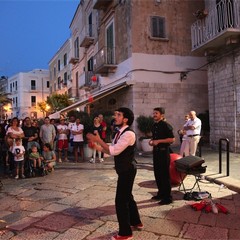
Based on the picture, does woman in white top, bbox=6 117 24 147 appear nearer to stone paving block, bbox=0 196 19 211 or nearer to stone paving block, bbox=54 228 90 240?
stone paving block, bbox=0 196 19 211

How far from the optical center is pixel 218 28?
483 inches

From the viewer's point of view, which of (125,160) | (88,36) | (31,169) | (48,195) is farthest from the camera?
(88,36)

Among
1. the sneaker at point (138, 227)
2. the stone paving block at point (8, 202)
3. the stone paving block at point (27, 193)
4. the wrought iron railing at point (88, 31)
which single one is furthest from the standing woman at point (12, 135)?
the wrought iron railing at point (88, 31)

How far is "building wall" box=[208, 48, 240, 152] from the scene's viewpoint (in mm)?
11961

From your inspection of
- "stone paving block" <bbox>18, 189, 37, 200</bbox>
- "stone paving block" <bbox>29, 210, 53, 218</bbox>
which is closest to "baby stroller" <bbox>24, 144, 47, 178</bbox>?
"stone paving block" <bbox>18, 189, 37, 200</bbox>

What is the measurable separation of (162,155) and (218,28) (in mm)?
8315

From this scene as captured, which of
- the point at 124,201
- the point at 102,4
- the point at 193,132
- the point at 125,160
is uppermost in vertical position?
the point at 102,4

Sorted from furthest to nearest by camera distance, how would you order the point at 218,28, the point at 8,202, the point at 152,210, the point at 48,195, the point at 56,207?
the point at 218,28 < the point at 48,195 < the point at 8,202 < the point at 56,207 < the point at 152,210

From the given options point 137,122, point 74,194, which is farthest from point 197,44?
point 74,194

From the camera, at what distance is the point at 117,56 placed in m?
16.7

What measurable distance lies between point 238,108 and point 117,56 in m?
7.32

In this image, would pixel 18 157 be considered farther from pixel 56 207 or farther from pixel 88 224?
pixel 88 224

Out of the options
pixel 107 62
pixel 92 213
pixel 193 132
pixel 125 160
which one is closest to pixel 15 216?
pixel 92 213

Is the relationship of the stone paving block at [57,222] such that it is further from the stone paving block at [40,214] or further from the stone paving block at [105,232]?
the stone paving block at [105,232]
